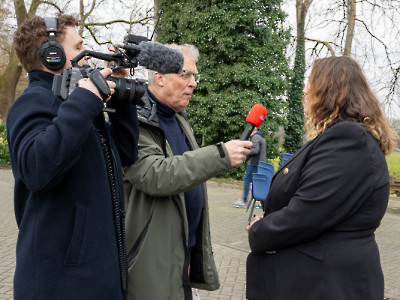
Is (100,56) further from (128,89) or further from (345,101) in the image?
(345,101)

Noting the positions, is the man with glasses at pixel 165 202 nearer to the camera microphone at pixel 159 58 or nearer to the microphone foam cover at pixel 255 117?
the camera microphone at pixel 159 58

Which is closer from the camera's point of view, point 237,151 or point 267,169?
point 237,151

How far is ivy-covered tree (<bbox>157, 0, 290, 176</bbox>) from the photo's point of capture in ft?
47.7

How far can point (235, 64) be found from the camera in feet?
48.6

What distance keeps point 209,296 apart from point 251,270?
234cm

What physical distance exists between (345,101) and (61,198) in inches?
56.0

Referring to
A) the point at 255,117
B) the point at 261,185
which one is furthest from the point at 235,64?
the point at 255,117

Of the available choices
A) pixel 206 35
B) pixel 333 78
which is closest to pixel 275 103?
pixel 206 35

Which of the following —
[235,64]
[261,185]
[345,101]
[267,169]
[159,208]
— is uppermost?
[235,64]

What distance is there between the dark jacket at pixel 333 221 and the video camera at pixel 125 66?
875 mm

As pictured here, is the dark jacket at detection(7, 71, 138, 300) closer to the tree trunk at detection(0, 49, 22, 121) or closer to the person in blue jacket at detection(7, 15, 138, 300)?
the person in blue jacket at detection(7, 15, 138, 300)

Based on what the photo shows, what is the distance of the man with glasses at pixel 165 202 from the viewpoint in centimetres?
191

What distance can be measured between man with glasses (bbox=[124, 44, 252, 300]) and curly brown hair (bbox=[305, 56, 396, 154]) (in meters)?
0.47

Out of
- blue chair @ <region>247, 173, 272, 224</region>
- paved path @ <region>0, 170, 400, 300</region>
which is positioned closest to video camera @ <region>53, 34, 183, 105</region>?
paved path @ <region>0, 170, 400, 300</region>
